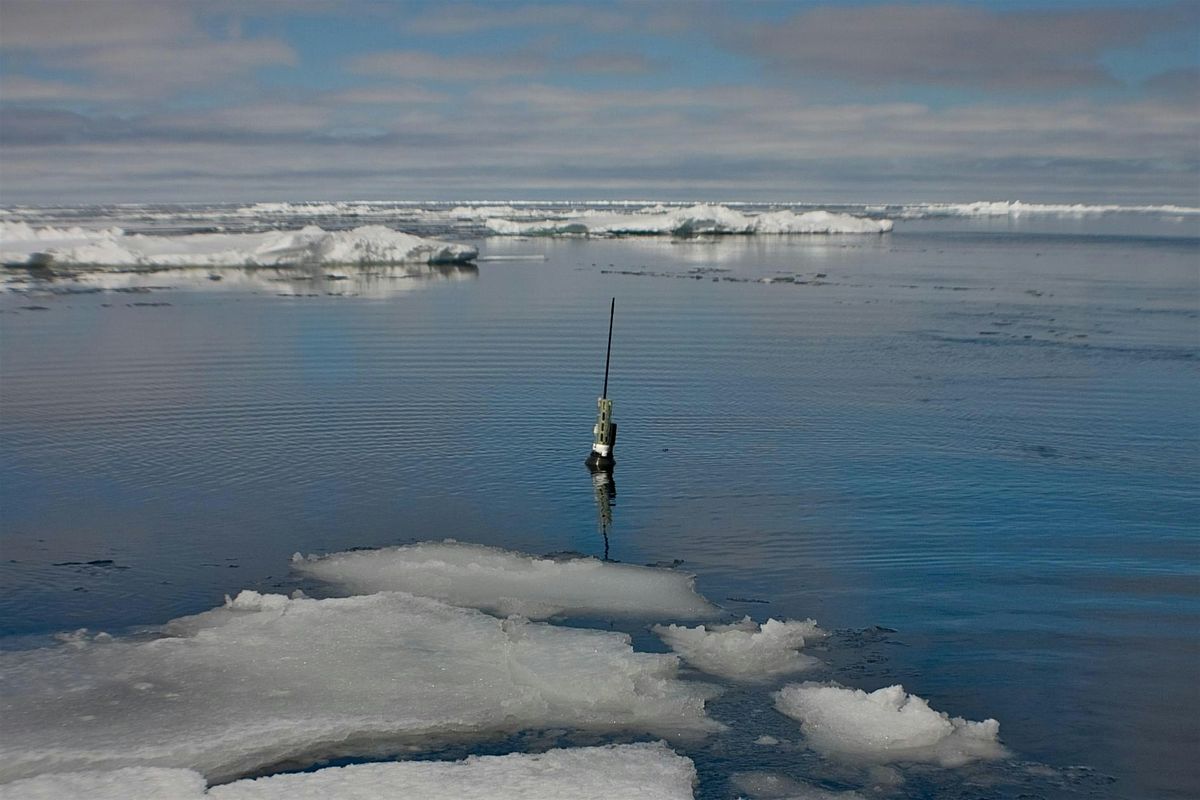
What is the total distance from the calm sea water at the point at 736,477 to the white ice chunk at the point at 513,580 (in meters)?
0.53

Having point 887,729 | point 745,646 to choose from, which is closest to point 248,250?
point 745,646

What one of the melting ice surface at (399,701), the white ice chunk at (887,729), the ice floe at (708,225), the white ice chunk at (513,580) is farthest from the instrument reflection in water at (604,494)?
the ice floe at (708,225)

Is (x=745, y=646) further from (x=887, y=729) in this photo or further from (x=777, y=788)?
(x=777, y=788)

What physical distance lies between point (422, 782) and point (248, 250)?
170 ft

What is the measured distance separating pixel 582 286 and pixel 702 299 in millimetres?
6409

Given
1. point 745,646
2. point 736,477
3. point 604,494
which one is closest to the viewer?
point 745,646

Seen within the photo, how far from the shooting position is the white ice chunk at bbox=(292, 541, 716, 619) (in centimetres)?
1150

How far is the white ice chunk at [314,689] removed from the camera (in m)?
8.54

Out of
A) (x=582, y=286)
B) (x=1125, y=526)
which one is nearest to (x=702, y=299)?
(x=582, y=286)

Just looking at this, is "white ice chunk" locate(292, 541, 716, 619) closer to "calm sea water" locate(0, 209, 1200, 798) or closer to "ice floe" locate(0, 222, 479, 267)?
"calm sea water" locate(0, 209, 1200, 798)

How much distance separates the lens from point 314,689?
9438 mm

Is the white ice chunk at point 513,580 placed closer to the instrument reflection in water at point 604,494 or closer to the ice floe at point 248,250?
the instrument reflection in water at point 604,494

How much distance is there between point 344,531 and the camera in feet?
46.1

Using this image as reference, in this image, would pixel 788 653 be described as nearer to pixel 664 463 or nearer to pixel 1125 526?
pixel 1125 526
